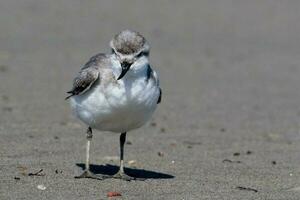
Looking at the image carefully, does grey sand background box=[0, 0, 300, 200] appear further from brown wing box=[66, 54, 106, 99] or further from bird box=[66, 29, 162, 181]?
brown wing box=[66, 54, 106, 99]

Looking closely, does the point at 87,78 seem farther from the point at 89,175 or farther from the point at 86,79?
the point at 89,175

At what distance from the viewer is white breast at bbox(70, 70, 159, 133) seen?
289 inches

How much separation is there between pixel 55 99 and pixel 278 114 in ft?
9.90

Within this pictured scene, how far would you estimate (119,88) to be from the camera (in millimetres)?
7328

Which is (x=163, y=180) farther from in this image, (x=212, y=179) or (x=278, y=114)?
(x=278, y=114)

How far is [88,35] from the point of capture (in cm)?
1817

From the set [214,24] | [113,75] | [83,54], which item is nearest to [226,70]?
[83,54]

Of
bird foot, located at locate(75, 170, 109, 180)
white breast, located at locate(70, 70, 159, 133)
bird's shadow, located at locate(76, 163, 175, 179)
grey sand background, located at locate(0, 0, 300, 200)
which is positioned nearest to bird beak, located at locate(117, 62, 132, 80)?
white breast, located at locate(70, 70, 159, 133)

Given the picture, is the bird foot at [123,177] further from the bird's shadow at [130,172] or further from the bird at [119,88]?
the bird's shadow at [130,172]

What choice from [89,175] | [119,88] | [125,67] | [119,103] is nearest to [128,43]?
[125,67]

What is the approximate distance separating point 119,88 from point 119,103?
0.44ft

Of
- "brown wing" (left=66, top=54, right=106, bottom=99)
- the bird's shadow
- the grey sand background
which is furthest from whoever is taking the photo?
the bird's shadow

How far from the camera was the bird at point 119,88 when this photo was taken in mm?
7145

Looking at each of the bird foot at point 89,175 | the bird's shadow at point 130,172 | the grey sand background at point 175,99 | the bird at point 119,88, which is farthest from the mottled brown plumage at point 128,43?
the bird's shadow at point 130,172
